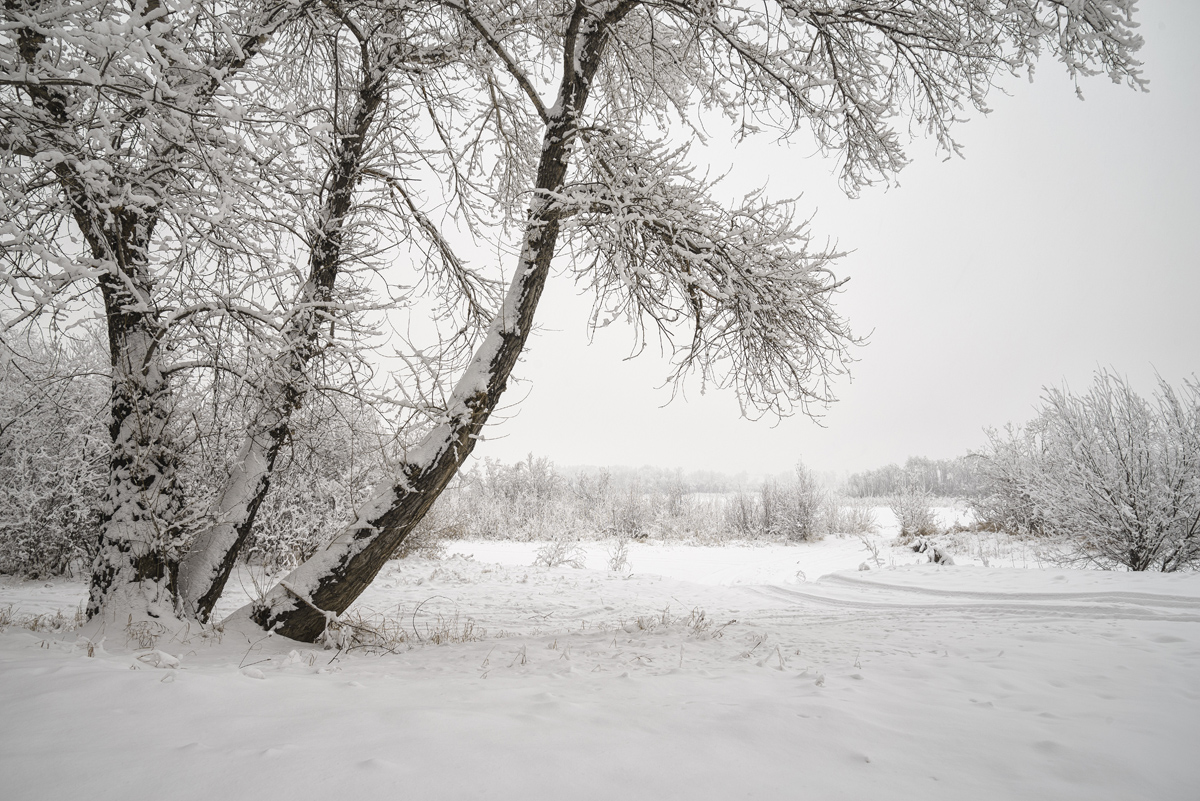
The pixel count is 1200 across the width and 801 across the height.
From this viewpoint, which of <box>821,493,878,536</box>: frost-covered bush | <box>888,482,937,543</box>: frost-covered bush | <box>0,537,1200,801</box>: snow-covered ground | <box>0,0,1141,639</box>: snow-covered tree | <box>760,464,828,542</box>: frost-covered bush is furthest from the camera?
<box>821,493,878,536</box>: frost-covered bush

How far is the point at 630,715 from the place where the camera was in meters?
1.93

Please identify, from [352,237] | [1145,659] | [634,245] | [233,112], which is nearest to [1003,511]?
[1145,659]

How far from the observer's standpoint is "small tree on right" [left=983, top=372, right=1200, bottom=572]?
7551 mm

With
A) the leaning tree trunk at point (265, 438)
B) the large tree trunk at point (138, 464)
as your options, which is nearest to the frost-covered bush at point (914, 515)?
the leaning tree trunk at point (265, 438)

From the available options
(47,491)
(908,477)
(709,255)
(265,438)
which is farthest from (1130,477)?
(908,477)

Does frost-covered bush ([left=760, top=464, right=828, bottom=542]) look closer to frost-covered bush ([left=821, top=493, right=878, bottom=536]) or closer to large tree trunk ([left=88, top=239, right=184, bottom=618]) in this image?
frost-covered bush ([left=821, top=493, right=878, bottom=536])

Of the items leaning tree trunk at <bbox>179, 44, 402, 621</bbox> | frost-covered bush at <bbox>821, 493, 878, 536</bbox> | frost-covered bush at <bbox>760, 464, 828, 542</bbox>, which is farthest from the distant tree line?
leaning tree trunk at <bbox>179, 44, 402, 621</bbox>

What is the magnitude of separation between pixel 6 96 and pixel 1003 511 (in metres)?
20.1

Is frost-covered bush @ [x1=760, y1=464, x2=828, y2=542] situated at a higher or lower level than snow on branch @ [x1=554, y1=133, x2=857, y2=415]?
lower

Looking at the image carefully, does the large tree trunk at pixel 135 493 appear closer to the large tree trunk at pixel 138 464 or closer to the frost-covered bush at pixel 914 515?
the large tree trunk at pixel 138 464

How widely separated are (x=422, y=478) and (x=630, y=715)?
91.2 inches

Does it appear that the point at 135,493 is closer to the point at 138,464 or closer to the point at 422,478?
the point at 138,464

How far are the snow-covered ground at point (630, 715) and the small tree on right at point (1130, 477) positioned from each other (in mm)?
5103

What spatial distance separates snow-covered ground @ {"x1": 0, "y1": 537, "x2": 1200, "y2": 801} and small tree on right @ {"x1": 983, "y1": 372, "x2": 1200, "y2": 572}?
16.7 feet
